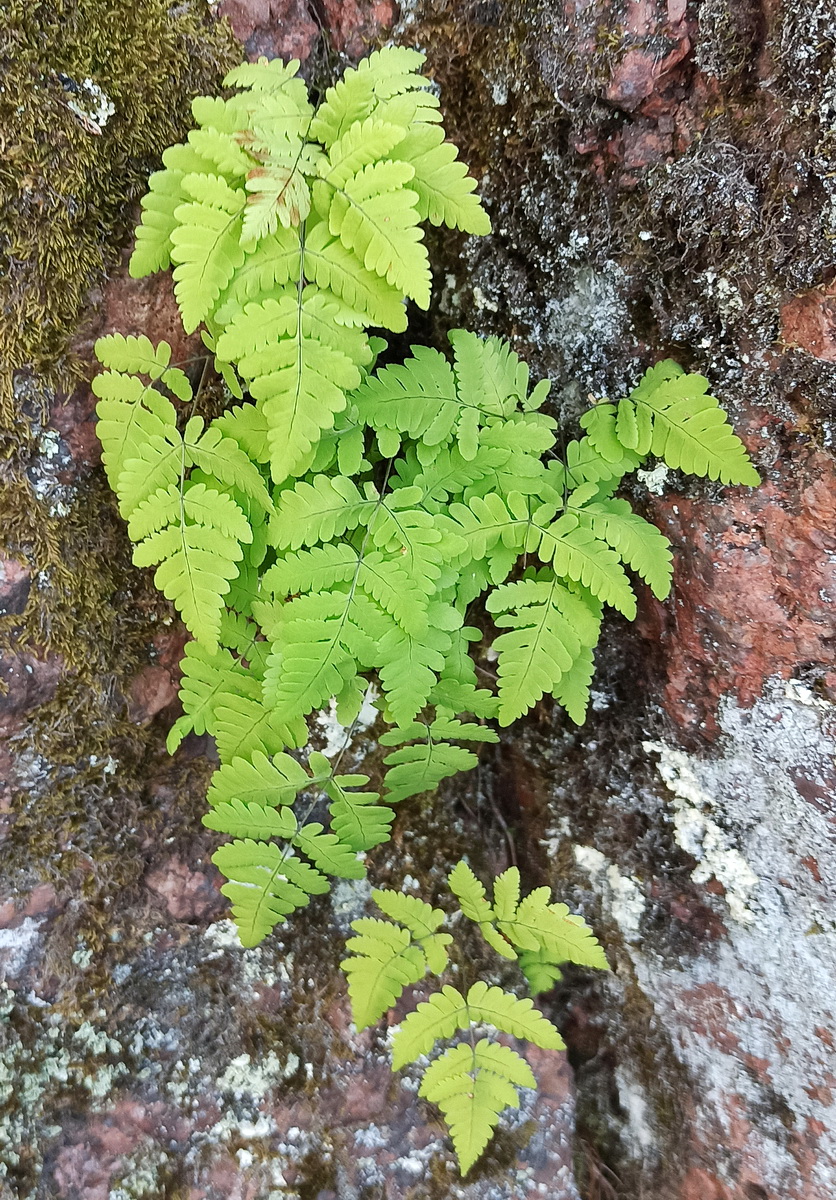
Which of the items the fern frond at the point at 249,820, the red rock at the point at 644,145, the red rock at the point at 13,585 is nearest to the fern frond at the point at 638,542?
the red rock at the point at 644,145

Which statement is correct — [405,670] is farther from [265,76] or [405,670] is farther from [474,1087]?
[265,76]

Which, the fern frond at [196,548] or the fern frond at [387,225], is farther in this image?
the fern frond at [196,548]

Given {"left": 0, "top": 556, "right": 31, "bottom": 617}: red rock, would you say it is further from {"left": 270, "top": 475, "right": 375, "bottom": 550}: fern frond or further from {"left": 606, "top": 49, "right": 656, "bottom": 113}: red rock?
{"left": 606, "top": 49, "right": 656, "bottom": 113}: red rock

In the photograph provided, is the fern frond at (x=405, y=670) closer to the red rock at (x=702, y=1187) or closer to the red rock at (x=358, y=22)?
the red rock at (x=358, y=22)

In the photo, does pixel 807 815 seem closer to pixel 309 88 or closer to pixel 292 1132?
A: pixel 292 1132

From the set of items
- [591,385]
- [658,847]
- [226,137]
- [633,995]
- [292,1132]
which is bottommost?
[292,1132]

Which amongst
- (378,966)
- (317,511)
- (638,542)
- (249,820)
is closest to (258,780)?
(249,820)

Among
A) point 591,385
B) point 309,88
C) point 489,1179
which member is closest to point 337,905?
point 489,1179
